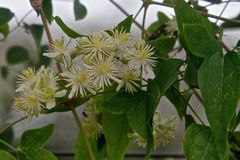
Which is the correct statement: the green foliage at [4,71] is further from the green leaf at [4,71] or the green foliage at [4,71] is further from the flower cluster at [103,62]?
the flower cluster at [103,62]

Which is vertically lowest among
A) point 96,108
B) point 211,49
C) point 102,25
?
point 102,25

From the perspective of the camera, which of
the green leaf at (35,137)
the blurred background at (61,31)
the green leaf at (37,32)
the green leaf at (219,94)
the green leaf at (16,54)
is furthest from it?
the blurred background at (61,31)

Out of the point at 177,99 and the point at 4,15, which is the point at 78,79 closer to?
the point at 177,99

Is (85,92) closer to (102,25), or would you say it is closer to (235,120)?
(235,120)

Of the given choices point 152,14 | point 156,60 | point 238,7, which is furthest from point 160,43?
point 152,14

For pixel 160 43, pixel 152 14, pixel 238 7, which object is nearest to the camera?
pixel 160 43

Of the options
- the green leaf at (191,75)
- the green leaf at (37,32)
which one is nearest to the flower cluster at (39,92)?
the green leaf at (191,75)

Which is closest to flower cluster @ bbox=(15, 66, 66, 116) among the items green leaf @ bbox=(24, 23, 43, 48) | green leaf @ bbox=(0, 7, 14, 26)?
green leaf @ bbox=(0, 7, 14, 26)
